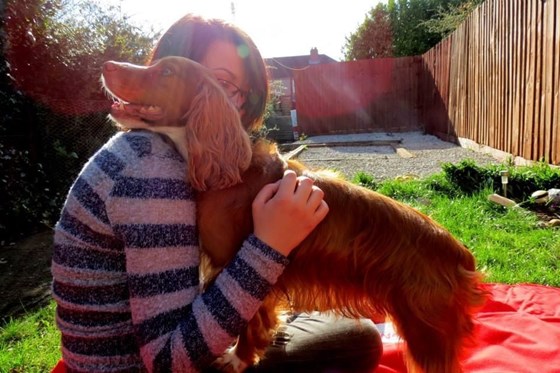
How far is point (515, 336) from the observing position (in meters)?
2.58

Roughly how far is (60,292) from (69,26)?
5729 millimetres

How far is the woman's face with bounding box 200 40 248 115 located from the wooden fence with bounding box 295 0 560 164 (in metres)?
5.71

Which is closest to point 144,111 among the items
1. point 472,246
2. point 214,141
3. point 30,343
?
point 214,141

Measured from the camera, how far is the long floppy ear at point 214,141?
4.57 ft

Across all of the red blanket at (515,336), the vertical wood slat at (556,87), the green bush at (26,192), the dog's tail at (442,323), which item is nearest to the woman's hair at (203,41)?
the dog's tail at (442,323)

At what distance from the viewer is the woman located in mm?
1215

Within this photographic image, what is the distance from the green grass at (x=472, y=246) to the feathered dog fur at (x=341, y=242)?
137cm

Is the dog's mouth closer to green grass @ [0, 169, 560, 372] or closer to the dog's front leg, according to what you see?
the dog's front leg

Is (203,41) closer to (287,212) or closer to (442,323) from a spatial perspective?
(287,212)

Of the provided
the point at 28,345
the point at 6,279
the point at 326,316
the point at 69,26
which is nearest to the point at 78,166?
the point at 69,26

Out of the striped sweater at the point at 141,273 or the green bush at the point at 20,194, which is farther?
the green bush at the point at 20,194

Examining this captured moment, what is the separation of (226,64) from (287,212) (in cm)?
72

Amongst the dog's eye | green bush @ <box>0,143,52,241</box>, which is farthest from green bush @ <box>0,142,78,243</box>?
the dog's eye

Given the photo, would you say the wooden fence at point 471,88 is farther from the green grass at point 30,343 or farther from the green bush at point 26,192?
the green bush at point 26,192
